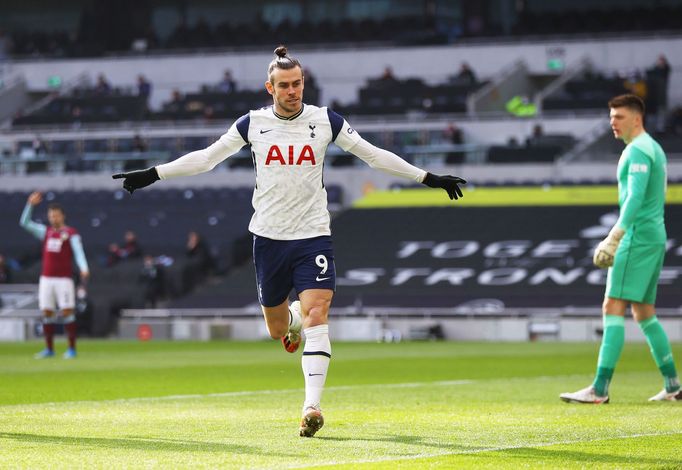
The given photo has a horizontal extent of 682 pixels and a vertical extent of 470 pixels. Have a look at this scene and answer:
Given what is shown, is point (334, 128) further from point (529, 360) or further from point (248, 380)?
point (529, 360)

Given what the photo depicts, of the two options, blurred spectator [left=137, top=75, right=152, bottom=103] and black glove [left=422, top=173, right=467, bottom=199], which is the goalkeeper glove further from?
blurred spectator [left=137, top=75, right=152, bottom=103]

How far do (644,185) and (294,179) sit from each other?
3164 mm

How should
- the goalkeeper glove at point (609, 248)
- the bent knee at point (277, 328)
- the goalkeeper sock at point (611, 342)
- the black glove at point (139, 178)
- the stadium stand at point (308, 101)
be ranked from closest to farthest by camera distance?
1. the black glove at point (139, 178)
2. the bent knee at point (277, 328)
3. the goalkeeper glove at point (609, 248)
4. the goalkeeper sock at point (611, 342)
5. the stadium stand at point (308, 101)

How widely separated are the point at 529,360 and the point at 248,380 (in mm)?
5345

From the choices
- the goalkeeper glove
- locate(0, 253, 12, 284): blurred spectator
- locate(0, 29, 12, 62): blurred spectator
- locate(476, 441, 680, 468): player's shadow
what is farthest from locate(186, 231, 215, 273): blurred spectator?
locate(476, 441, 680, 468): player's shadow

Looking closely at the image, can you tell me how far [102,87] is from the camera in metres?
42.8

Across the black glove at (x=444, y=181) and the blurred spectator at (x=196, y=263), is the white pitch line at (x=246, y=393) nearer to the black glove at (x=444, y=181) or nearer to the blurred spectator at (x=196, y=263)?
the black glove at (x=444, y=181)

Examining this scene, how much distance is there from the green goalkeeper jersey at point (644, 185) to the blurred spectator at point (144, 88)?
32.3 m

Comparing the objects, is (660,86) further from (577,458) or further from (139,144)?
(577,458)

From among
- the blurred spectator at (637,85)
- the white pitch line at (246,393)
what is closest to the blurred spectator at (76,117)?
the blurred spectator at (637,85)

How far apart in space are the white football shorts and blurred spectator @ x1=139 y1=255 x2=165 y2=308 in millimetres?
9537

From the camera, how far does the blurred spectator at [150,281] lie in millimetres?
29469

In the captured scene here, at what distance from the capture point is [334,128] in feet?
28.9

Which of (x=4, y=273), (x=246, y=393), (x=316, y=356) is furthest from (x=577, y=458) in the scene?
(x=4, y=273)
